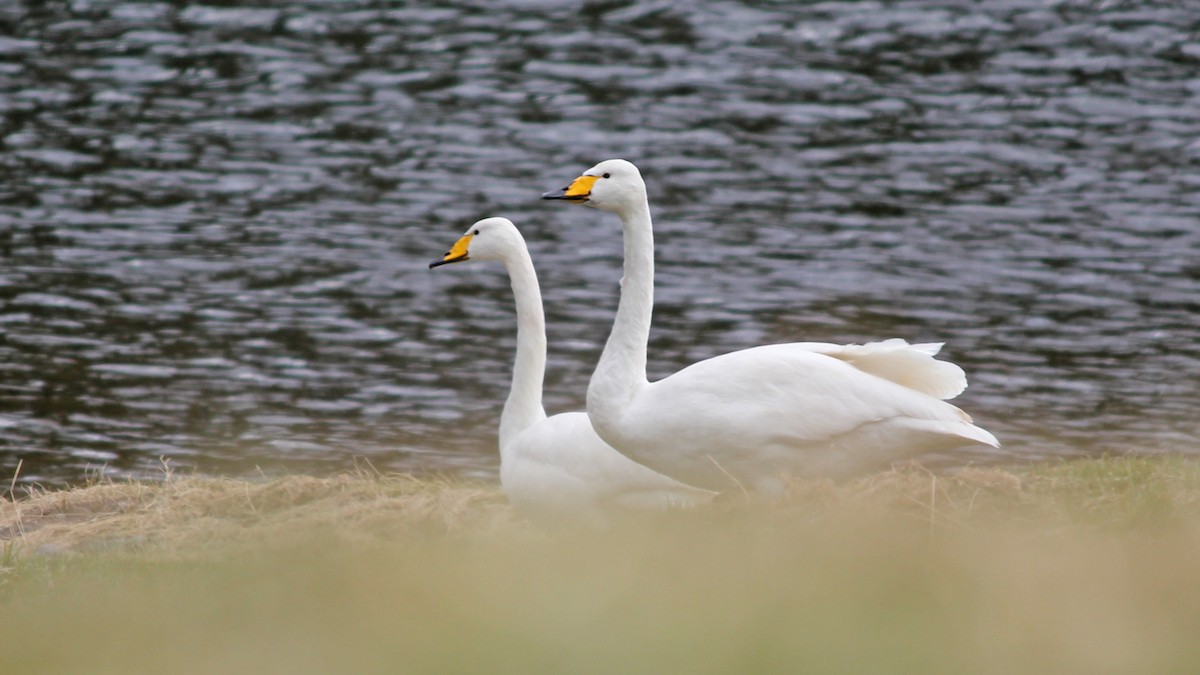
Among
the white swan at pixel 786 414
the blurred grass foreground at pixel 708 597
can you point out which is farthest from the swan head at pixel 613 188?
the blurred grass foreground at pixel 708 597

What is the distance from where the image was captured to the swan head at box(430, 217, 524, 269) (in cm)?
1046

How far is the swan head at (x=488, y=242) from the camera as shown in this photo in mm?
10461

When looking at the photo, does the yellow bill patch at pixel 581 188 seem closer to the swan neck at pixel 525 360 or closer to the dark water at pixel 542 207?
the swan neck at pixel 525 360

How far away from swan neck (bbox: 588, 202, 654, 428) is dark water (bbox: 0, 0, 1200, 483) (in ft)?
16.8

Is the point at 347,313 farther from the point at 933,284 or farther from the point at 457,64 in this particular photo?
the point at 457,64

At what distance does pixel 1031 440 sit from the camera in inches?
549

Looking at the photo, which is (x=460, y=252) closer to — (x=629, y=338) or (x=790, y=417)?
(x=629, y=338)

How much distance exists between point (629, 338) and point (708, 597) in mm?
3634

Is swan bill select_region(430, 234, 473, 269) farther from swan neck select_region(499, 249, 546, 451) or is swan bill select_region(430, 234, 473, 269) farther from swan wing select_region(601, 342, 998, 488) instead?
swan wing select_region(601, 342, 998, 488)

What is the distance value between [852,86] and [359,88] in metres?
7.65

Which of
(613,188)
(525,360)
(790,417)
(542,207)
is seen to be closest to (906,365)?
(790,417)

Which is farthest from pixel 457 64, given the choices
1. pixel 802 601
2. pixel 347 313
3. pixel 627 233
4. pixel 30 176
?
pixel 802 601

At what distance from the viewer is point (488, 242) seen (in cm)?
1052

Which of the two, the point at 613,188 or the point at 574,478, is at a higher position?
the point at 613,188
